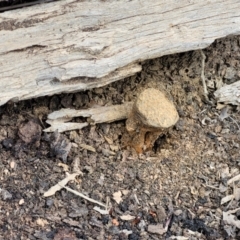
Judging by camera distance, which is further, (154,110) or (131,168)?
(131,168)

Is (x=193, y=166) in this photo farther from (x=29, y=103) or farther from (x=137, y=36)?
(x=29, y=103)

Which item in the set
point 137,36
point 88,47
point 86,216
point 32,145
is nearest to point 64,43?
point 88,47

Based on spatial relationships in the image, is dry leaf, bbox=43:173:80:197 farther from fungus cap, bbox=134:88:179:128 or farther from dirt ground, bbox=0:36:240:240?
fungus cap, bbox=134:88:179:128

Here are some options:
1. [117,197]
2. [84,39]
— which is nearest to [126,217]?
[117,197]

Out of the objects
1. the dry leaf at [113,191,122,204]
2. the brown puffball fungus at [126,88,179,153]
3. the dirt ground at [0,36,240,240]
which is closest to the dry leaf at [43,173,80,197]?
the dirt ground at [0,36,240,240]

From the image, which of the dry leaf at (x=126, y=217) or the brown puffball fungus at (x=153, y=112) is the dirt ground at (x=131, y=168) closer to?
the dry leaf at (x=126, y=217)

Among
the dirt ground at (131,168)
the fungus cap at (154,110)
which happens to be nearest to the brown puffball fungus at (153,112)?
the fungus cap at (154,110)

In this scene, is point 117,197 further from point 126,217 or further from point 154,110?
point 154,110
